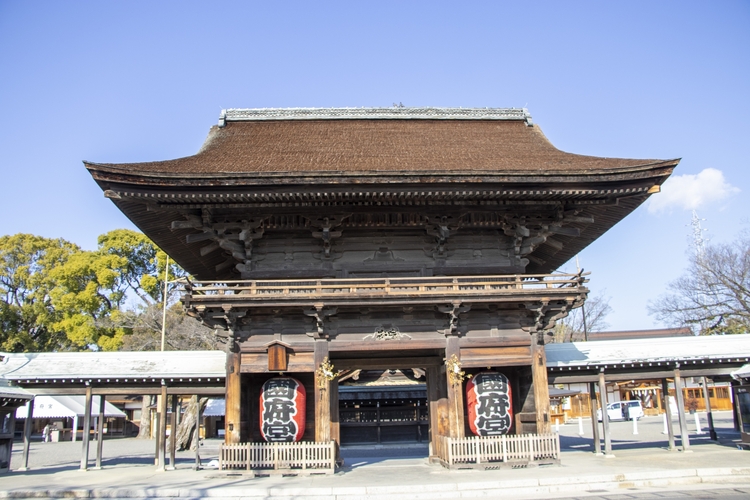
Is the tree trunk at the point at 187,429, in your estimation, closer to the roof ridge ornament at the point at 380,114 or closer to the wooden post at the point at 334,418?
the wooden post at the point at 334,418

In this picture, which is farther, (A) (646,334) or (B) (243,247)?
(A) (646,334)

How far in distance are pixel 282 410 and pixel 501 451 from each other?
5.68m

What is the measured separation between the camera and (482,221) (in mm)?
15094

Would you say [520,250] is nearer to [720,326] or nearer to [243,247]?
[243,247]

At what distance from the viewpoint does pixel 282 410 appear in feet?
46.2

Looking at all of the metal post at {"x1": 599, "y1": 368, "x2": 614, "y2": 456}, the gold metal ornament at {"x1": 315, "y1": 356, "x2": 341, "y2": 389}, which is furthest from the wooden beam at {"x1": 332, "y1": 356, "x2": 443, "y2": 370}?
the metal post at {"x1": 599, "y1": 368, "x2": 614, "y2": 456}

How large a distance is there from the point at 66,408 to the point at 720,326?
1833 inches

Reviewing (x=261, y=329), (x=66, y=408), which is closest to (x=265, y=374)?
(x=261, y=329)

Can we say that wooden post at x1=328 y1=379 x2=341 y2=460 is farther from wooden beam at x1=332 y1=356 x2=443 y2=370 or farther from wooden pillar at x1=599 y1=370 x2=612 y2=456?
wooden pillar at x1=599 y1=370 x2=612 y2=456

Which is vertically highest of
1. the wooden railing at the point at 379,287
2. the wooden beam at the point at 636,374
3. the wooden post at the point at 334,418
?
the wooden railing at the point at 379,287

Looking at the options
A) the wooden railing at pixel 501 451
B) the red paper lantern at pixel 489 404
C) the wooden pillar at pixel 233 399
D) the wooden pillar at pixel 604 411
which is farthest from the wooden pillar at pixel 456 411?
the wooden pillar at pixel 604 411

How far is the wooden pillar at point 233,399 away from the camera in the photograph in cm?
1359

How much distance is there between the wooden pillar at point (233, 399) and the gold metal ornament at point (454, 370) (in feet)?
17.8

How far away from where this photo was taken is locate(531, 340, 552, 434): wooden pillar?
45.9ft
